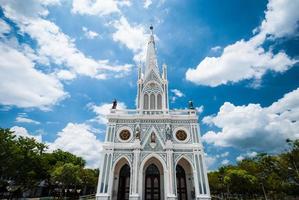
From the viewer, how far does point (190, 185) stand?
68.7 feet

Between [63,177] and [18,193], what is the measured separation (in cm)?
903

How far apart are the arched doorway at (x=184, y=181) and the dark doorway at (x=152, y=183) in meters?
2.45

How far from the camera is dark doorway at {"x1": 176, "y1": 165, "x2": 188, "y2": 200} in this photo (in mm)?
20817

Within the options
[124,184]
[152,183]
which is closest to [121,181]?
[124,184]

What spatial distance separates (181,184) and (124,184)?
681 centimetres

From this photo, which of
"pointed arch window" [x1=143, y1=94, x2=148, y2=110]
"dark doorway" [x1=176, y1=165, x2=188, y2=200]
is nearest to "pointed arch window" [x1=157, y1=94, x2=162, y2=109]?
"pointed arch window" [x1=143, y1=94, x2=148, y2=110]

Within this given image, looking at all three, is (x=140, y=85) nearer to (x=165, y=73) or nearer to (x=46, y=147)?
(x=165, y=73)

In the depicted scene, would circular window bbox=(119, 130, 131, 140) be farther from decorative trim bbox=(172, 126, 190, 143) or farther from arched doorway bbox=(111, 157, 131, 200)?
decorative trim bbox=(172, 126, 190, 143)

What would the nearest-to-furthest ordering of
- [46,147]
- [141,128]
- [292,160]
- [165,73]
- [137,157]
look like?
[137,157], [141,128], [292,160], [165,73], [46,147]

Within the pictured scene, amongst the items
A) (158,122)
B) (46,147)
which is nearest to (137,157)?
(158,122)

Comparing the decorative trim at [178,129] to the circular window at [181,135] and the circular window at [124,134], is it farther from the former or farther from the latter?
the circular window at [124,134]

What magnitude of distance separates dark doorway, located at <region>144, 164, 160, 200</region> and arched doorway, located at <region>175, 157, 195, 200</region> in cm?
245

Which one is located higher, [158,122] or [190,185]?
[158,122]

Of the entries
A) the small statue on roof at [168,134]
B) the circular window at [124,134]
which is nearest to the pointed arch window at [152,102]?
the small statue on roof at [168,134]
